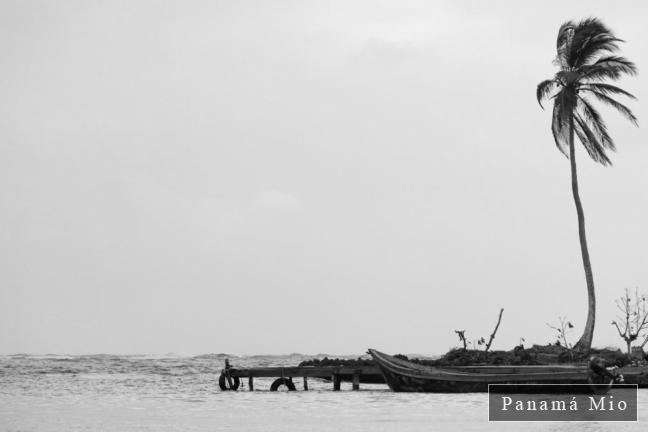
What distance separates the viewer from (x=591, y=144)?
45.9 m

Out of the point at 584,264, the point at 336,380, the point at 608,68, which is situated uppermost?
the point at 608,68

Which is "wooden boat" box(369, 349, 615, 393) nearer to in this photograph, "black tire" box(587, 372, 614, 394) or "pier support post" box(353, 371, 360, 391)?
"black tire" box(587, 372, 614, 394)

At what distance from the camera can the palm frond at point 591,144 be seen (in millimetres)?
45594

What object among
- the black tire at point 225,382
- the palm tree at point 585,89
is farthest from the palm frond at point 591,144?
the black tire at point 225,382

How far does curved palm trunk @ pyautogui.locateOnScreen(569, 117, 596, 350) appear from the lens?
45969 mm

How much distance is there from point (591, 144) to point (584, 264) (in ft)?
17.5

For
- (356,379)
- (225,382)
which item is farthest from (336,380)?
(225,382)

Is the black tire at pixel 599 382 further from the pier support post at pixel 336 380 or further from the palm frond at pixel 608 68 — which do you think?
the palm frond at pixel 608 68

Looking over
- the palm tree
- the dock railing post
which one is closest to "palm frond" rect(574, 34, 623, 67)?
the palm tree

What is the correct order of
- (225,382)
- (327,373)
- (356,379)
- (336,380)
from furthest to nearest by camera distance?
(225,382) < (336,380) < (327,373) < (356,379)

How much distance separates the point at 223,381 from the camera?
1761 inches

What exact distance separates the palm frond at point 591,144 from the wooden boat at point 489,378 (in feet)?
40.3

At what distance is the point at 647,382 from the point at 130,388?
24.7 meters

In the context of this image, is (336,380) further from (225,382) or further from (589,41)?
(589,41)
